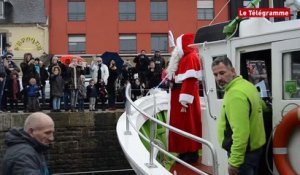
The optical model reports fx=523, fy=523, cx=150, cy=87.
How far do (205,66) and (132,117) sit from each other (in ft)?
5.33

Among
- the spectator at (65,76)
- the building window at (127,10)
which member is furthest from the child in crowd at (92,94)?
the building window at (127,10)

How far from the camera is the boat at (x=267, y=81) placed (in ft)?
15.5

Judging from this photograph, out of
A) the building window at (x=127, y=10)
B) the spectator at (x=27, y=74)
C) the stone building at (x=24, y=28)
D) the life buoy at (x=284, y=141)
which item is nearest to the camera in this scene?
the life buoy at (x=284, y=141)

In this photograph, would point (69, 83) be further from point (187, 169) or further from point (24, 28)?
point (24, 28)

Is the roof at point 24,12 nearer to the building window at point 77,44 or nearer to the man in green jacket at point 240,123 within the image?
the building window at point 77,44

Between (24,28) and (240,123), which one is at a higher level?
(24,28)

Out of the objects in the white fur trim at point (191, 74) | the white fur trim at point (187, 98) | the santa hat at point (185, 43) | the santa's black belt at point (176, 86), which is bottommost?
the white fur trim at point (187, 98)

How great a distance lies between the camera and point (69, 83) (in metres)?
14.4

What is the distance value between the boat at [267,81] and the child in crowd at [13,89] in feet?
26.4

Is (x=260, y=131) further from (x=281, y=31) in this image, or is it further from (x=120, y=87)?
(x=120, y=87)

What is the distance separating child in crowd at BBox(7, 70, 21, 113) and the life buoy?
10.4 metres

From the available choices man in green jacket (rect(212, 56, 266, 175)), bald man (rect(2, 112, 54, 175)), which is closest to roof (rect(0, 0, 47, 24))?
man in green jacket (rect(212, 56, 266, 175))

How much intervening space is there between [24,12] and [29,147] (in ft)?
124

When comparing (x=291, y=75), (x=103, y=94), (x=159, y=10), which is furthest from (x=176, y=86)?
(x=159, y=10)
